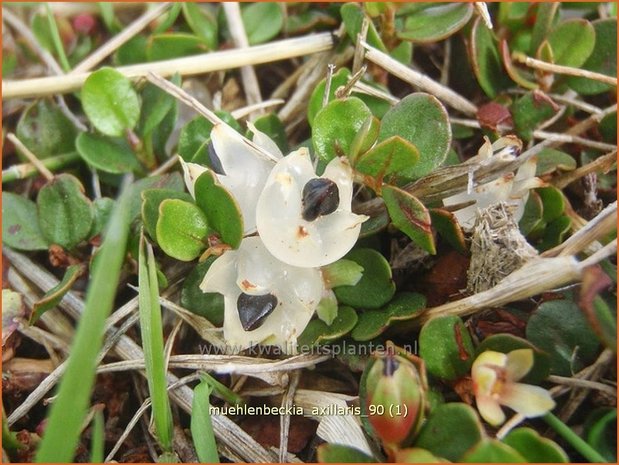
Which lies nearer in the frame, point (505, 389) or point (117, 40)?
point (505, 389)

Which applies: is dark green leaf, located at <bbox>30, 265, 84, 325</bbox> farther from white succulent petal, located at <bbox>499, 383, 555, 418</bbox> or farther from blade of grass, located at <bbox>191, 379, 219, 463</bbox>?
white succulent petal, located at <bbox>499, 383, 555, 418</bbox>

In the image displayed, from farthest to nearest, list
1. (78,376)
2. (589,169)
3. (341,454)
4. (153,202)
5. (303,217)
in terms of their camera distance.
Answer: (589,169)
(153,202)
(303,217)
(341,454)
(78,376)

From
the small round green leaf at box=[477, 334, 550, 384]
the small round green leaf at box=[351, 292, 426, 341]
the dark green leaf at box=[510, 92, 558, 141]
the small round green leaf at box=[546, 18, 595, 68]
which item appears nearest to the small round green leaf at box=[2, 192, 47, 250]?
the small round green leaf at box=[351, 292, 426, 341]

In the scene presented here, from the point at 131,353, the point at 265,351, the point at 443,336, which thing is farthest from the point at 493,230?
the point at 131,353

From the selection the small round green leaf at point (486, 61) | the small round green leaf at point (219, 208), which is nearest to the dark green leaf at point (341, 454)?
the small round green leaf at point (219, 208)

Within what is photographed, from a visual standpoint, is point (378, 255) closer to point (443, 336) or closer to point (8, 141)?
point (443, 336)

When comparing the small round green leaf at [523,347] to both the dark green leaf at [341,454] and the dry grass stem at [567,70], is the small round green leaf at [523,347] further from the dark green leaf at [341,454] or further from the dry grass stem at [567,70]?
the dry grass stem at [567,70]

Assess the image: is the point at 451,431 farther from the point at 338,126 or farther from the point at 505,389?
the point at 338,126

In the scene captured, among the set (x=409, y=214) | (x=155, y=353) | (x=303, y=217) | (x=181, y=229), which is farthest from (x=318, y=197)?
(x=155, y=353)
